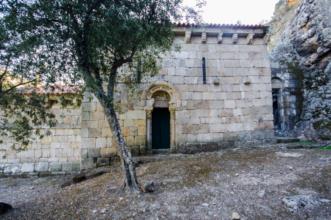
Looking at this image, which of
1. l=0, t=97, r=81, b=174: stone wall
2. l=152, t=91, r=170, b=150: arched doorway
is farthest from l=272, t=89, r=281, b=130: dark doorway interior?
l=0, t=97, r=81, b=174: stone wall

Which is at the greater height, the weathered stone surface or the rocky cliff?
the rocky cliff

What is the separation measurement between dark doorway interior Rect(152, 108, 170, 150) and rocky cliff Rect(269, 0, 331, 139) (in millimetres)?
6029

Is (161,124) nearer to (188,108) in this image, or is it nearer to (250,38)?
(188,108)

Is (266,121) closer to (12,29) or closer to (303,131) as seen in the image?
(303,131)

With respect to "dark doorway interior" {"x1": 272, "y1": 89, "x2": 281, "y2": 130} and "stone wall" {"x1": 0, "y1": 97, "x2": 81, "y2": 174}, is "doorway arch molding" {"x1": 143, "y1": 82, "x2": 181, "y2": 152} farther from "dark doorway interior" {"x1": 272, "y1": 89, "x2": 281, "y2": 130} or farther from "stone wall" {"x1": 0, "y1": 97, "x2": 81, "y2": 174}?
"dark doorway interior" {"x1": 272, "y1": 89, "x2": 281, "y2": 130}

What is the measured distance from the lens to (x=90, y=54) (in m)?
5.36

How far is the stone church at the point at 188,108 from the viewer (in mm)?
8891

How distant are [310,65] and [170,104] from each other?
7.53 metres

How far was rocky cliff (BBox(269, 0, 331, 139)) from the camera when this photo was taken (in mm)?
10625

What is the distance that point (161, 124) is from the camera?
9.57 m

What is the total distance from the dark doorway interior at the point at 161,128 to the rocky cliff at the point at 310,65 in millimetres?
6029

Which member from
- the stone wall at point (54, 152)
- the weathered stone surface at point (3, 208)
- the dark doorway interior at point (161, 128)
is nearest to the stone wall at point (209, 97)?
the dark doorway interior at point (161, 128)

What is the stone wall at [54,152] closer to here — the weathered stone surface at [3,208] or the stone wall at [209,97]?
the stone wall at [209,97]

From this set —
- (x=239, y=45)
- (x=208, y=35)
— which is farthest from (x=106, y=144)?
(x=239, y=45)
